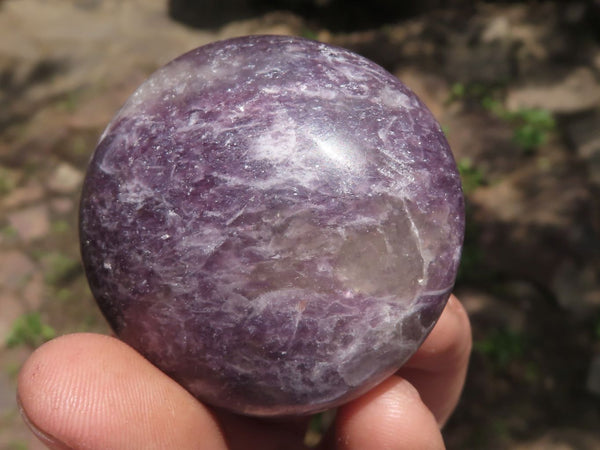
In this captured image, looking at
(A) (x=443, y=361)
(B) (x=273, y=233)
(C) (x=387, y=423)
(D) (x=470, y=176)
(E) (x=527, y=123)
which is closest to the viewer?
(B) (x=273, y=233)

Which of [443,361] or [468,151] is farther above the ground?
[443,361]

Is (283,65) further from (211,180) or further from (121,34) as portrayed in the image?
(121,34)

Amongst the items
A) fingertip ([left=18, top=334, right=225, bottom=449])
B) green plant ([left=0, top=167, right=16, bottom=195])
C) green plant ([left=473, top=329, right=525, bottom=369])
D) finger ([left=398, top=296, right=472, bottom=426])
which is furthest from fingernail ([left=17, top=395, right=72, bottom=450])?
green plant ([left=0, top=167, right=16, bottom=195])

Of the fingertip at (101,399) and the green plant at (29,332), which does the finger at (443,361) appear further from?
the green plant at (29,332)

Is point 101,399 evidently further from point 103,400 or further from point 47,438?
point 47,438

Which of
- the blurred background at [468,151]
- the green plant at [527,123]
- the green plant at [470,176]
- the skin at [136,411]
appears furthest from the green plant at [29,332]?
the green plant at [527,123]

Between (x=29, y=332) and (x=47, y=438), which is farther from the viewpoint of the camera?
(x=29, y=332)

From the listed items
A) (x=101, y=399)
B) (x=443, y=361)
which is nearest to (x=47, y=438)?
(x=101, y=399)
